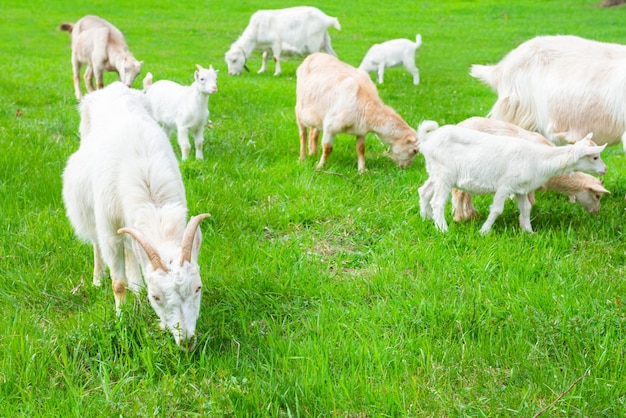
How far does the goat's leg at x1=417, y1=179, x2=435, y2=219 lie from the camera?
226 inches

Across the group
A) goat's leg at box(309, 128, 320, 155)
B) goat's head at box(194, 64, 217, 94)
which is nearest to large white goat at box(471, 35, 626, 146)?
goat's leg at box(309, 128, 320, 155)

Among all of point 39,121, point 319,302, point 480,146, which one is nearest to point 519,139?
point 480,146

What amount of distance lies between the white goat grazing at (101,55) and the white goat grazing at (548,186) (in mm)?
7217

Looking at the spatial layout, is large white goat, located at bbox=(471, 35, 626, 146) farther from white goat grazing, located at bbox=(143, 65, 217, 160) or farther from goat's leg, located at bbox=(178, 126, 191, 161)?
goat's leg, located at bbox=(178, 126, 191, 161)

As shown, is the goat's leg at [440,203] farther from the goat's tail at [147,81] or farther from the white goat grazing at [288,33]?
the white goat grazing at [288,33]

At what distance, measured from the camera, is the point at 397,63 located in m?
14.9

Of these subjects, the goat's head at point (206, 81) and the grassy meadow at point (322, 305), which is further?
the goat's head at point (206, 81)

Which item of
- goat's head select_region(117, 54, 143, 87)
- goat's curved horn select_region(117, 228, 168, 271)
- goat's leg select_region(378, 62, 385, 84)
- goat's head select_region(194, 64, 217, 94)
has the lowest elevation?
goat's leg select_region(378, 62, 385, 84)

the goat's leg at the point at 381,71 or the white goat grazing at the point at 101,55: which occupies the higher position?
the white goat grazing at the point at 101,55

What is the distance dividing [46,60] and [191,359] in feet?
49.9

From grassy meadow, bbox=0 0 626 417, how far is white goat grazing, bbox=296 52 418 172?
27 centimetres

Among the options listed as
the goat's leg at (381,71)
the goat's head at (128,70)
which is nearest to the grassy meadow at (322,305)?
the goat's head at (128,70)

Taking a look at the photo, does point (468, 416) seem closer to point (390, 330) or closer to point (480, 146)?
point (390, 330)

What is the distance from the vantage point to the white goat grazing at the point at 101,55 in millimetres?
11445
